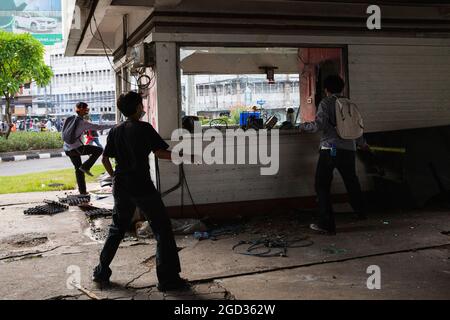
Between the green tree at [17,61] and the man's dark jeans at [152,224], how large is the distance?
17.7 metres

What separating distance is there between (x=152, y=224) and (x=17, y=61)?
18577 millimetres

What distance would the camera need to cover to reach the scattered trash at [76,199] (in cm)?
828

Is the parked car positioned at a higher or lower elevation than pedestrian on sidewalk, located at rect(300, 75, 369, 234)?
higher

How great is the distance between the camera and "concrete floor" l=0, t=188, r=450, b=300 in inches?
161

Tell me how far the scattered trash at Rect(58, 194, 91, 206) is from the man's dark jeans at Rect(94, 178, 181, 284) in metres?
4.30

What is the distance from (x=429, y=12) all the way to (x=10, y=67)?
17818 mm

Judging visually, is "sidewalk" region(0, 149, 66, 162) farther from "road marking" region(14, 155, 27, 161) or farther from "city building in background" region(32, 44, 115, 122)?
"city building in background" region(32, 44, 115, 122)

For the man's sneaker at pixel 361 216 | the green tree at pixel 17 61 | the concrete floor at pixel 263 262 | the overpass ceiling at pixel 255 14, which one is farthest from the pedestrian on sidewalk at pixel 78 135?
the green tree at pixel 17 61

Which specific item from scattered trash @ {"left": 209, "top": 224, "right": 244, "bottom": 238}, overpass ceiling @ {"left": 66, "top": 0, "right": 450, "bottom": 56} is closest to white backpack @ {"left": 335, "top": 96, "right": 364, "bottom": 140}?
overpass ceiling @ {"left": 66, "top": 0, "right": 450, "bottom": 56}

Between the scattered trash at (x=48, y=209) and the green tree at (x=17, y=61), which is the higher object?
the green tree at (x=17, y=61)

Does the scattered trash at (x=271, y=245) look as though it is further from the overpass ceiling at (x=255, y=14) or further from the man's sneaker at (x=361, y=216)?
the overpass ceiling at (x=255, y=14)

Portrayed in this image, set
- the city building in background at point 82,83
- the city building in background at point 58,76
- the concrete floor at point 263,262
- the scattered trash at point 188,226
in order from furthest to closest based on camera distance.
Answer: the city building in background at point 82,83 < the city building in background at point 58,76 < the scattered trash at point 188,226 < the concrete floor at point 263,262

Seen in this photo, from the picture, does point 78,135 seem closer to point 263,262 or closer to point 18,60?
point 263,262

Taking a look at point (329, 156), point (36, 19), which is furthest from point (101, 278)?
point (36, 19)
